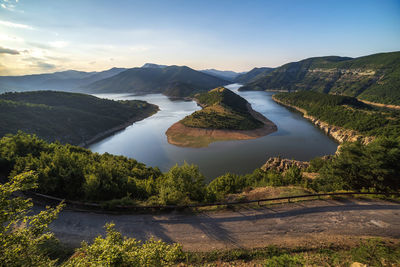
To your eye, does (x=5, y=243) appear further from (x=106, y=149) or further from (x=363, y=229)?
(x=106, y=149)

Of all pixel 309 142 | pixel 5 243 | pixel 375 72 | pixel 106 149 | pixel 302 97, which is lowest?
pixel 106 149

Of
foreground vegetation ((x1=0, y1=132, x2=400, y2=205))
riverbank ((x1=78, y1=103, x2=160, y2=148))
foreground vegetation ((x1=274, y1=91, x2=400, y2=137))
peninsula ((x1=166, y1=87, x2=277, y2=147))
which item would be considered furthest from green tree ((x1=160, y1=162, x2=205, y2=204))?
riverbank ((x1=78, y1=103, x2=160, y2=148))

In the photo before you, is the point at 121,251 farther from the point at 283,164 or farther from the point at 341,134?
the point at 341,134

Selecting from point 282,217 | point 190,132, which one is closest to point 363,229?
point 282,217

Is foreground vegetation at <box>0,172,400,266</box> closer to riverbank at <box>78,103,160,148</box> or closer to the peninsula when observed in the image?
the peninsula

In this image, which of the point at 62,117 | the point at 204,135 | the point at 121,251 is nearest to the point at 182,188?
the point at 121,251

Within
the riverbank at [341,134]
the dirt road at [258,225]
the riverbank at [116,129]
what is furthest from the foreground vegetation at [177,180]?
the riverbank at [116,129]
